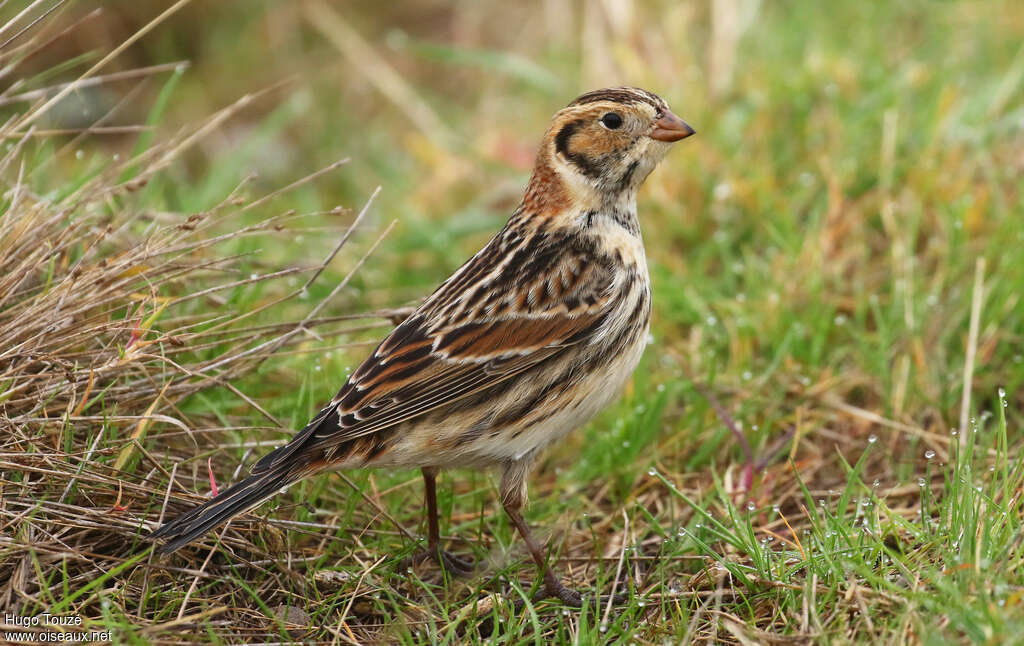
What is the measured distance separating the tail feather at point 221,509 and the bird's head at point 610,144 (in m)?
1.56

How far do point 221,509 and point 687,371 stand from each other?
248cm

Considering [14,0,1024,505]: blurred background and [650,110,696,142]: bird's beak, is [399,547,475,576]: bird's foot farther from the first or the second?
[650,110,696,142]: bird's beak

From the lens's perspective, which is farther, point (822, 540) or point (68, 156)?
point (68, 156)

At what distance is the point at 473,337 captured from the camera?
4184 mm

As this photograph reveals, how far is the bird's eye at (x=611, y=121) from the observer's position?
14.8 feet

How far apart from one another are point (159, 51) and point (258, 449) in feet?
18.4

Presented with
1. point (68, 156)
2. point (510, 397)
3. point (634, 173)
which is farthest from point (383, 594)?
point (68, 156)

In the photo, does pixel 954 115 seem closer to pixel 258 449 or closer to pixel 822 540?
pixel 822 540

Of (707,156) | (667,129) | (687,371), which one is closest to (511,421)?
(667,129)

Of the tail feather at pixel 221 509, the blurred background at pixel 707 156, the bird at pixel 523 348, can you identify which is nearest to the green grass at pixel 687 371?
the blurred background at pixel 707 156

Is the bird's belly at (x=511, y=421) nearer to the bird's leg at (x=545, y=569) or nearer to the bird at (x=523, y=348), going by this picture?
the bird at (x=523, y=348)

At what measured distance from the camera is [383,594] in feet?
13.6

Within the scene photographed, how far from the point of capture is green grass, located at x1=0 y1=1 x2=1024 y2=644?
3.74 meters

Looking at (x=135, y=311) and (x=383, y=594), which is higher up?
(x=135, y=311)
